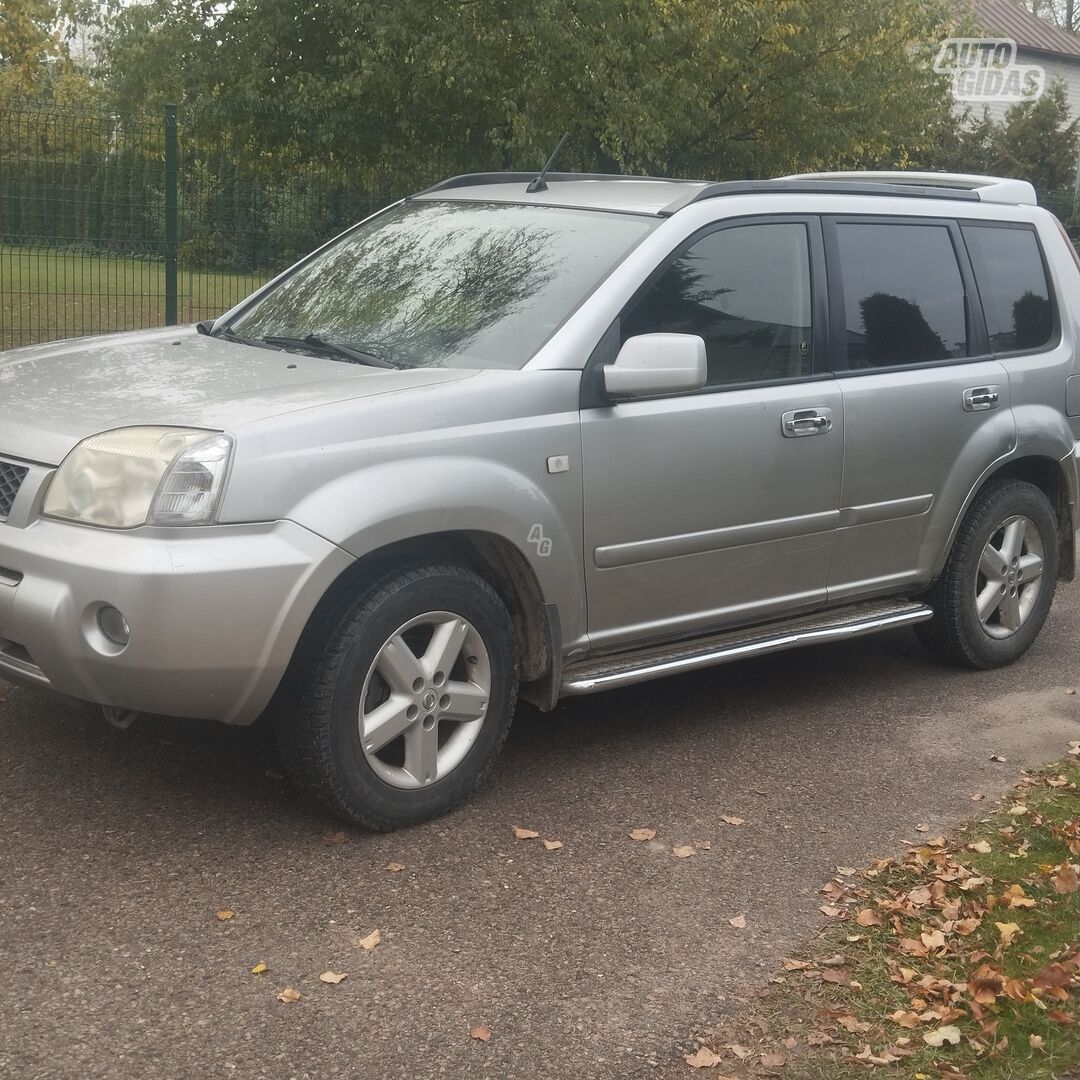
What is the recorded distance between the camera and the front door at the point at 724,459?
474 cm

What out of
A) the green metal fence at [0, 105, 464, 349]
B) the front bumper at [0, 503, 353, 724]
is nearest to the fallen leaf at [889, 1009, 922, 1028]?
the front bumper at [0, 503, 353, 724]

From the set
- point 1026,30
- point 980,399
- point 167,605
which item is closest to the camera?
point 167,605

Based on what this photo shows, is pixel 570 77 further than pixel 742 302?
Yes

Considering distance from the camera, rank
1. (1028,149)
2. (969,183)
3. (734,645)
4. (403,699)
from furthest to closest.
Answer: (1028,149) < (969,183) < (734,645) < (403,699)

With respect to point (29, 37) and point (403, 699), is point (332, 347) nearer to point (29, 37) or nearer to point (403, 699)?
point (403, 699)

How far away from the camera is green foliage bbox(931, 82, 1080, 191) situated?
34625mm

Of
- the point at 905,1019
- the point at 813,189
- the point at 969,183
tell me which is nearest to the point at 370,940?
the point at 905,1019

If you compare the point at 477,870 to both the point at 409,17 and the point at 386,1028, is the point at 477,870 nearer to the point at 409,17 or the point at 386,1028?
the point at 386,1028

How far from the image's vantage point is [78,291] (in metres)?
11.1

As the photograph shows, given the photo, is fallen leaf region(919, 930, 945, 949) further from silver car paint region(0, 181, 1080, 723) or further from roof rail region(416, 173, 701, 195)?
roof rail region(416, 173, 701, 195)

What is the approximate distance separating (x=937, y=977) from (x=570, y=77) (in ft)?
45.6

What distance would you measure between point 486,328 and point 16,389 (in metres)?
1.45

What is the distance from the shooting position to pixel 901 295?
577 cm

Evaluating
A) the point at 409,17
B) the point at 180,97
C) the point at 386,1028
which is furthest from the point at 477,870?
the point at 180,97
